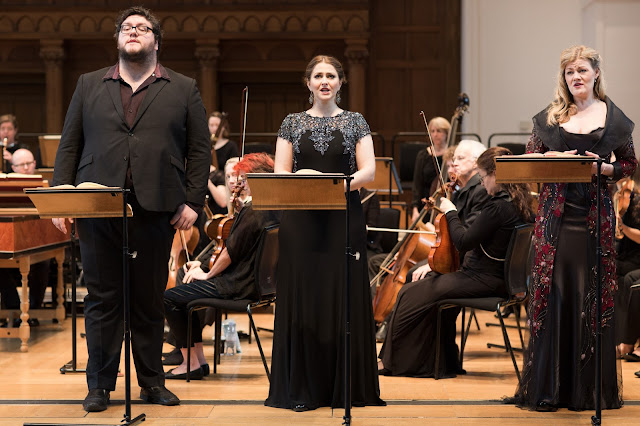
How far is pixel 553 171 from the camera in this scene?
3.54 meters

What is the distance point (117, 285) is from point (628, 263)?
3.24 meters

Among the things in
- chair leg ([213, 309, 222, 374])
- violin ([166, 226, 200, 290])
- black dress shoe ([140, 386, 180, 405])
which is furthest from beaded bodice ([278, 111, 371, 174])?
violin ([166, 226, 200, 290])

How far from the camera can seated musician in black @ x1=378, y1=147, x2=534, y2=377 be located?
4.67m

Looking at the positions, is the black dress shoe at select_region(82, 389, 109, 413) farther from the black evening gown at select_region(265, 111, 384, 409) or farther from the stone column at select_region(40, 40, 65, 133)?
the stone column at select_region(40, 40, 65, 133)

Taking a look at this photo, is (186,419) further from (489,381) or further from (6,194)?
(6,194)

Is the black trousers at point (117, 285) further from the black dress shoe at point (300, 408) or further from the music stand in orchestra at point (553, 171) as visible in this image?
the music stand in orchestra at point (553, 171)

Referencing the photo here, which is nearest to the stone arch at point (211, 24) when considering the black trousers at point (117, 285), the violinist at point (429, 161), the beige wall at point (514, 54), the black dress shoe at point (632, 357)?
the beige wall at point (514, 54)

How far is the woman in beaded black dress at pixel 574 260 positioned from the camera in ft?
12.8

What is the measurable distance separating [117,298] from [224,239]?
113 centimetres

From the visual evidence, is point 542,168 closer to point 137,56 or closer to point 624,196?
point 137,56

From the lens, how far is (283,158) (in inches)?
163

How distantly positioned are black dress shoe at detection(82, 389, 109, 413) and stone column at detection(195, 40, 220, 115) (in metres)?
8.17

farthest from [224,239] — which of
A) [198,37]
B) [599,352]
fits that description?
[198,37]

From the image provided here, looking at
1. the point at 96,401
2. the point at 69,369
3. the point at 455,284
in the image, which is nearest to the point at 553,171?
the point at 455,284
